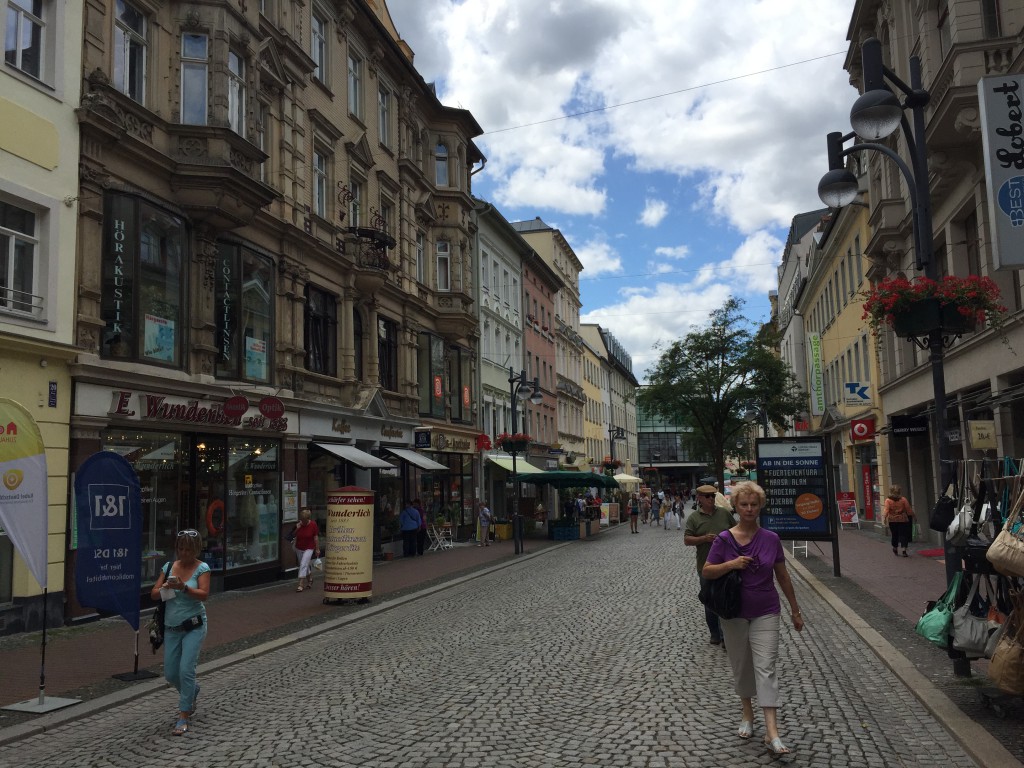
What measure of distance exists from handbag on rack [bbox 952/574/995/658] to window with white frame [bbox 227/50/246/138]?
15424 millimetres

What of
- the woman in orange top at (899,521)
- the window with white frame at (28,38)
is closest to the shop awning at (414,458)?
the woman in orange top at (899,521)

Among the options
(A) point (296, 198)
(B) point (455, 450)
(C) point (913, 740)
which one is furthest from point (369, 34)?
(C) point (913, 740)

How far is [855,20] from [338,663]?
24.7 metres

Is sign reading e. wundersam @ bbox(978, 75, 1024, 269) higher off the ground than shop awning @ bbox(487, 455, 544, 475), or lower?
higher

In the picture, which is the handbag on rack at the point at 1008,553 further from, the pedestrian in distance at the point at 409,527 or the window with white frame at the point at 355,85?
the window with white frame at the point at 355,85

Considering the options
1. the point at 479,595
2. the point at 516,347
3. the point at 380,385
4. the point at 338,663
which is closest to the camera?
the point at 338,663

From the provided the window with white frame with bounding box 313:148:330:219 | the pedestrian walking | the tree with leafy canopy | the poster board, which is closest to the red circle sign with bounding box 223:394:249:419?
the window with white frame with bounding box 313:148:330:219

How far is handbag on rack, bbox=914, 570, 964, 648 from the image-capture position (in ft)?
22.8

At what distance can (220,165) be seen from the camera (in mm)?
16312

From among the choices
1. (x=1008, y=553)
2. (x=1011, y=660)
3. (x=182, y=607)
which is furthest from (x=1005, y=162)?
(x=182, y=607)

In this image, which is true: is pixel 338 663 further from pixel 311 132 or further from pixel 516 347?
pixel 516 347

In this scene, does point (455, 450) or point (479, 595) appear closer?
point (479, 595)

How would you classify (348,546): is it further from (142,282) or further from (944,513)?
(944,513)

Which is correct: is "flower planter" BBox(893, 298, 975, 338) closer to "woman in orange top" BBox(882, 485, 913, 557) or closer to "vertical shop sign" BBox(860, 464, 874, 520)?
"woman in orange top" BBox(882, 485, 913, 557)
